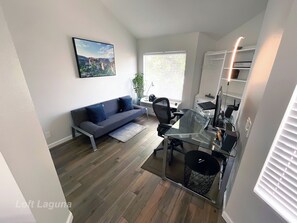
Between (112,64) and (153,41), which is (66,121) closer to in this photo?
(112,64)

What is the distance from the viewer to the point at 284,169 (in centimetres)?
88

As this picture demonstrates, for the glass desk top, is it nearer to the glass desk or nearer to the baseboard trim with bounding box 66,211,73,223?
the glass desk

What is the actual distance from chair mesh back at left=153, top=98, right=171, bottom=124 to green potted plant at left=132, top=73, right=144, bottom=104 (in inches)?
80.3

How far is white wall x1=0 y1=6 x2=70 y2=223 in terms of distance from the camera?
0.71 metres

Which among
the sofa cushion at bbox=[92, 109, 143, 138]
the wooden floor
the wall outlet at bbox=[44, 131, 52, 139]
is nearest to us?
the wooden floor

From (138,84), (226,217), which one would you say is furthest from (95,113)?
(226,217)

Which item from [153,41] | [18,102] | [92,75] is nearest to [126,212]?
[18,102]

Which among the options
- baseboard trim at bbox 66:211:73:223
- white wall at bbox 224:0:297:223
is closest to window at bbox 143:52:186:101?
white wall at bbox 224:0:297:223

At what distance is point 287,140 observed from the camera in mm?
850

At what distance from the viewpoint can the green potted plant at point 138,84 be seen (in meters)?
4.12

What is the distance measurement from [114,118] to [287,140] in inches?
116

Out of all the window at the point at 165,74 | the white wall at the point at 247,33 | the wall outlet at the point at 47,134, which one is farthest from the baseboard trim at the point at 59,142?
the white wall at the point at 247,33

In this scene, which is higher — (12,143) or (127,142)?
(12,143)

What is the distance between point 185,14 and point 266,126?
9.00 feet
